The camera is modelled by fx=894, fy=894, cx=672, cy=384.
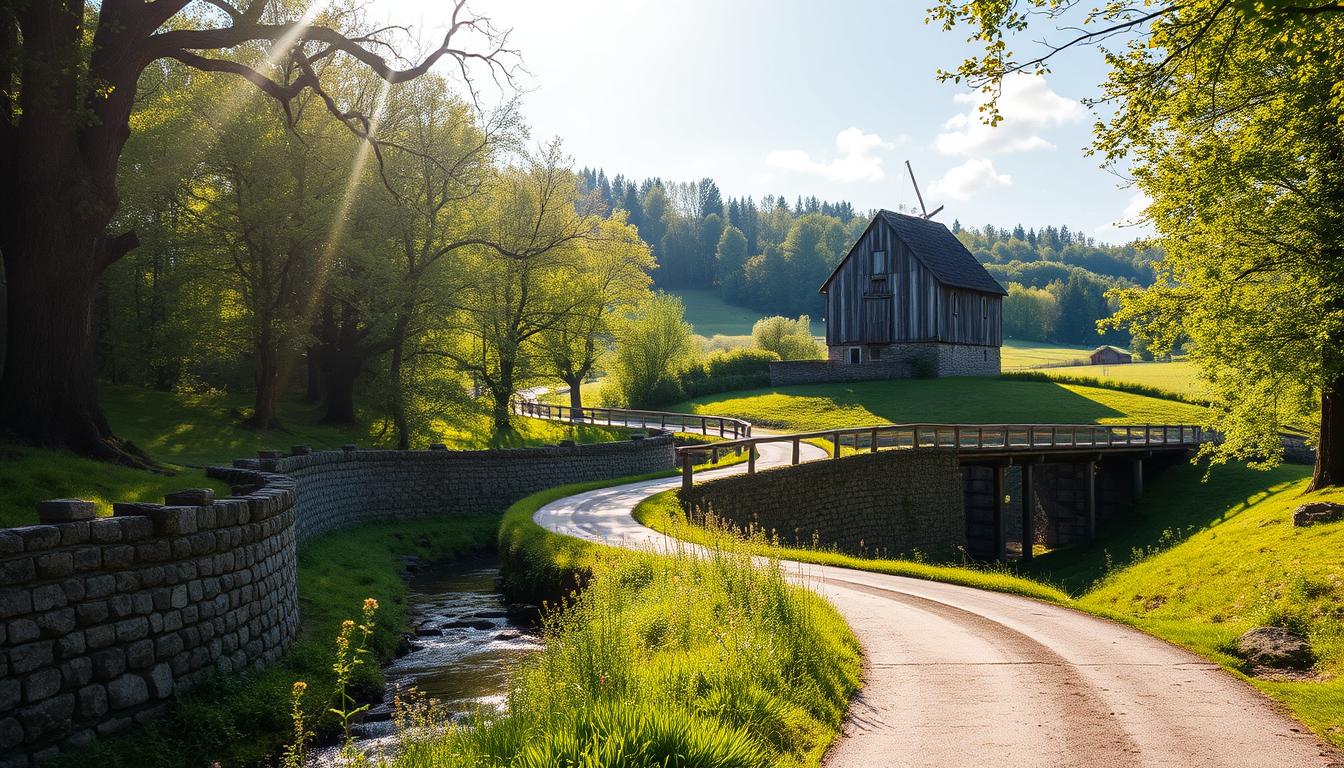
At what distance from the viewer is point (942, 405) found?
1898 inches

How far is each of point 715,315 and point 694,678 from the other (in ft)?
411

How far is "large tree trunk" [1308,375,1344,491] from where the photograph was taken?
1931 cm

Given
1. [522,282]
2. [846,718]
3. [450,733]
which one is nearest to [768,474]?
[846,718]

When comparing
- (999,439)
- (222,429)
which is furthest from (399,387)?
(999,439)

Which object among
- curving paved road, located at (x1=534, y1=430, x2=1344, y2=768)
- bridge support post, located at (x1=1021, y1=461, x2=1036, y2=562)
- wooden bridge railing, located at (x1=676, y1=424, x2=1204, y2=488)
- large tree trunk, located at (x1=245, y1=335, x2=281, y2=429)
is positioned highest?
large tree trunk, located at (x1=245, y1=335, x2=281, y2=429)

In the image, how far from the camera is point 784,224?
175 m

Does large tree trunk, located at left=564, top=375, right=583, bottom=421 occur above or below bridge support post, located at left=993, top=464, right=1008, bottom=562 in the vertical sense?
above

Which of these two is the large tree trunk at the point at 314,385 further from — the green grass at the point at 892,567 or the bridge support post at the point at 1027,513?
the bridge support post at the point at 1027,513

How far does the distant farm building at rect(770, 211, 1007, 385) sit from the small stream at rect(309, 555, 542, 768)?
4053 centimetres

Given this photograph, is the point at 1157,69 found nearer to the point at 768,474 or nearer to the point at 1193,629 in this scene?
the point at 1193,629

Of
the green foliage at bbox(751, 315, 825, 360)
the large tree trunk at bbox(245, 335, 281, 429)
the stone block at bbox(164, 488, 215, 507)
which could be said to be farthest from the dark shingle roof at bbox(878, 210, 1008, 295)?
the stone block at bbox(164, 488, 215, 507)

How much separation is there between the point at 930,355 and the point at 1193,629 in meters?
45.3

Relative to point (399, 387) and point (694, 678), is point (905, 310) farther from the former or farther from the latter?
point (694, 678)

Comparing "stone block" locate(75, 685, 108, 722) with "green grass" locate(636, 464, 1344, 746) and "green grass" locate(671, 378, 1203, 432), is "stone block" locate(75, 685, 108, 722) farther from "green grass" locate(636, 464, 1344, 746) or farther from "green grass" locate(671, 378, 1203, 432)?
"green grass" locate(671, 378, 1203, 432)
